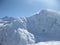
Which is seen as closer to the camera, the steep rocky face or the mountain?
the mountain

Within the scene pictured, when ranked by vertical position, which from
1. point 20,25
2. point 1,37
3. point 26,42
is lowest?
point 26,42

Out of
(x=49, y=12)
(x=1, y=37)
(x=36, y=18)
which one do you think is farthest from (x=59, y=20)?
(x=1, y=37)

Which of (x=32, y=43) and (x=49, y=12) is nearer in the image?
(x=32, y=43)

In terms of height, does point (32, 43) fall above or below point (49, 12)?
below

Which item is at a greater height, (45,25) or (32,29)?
(45,25)

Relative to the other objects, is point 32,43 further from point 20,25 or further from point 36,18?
point 36,18

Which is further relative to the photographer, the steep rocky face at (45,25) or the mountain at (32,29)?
the steep rocky face at (45,25)

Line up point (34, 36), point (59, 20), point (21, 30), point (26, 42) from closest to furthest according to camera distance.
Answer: point (26, 42) < point (21, 30) < point (34, 36) < point (59, 20)

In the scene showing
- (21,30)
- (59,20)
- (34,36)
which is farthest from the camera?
(59,20)
